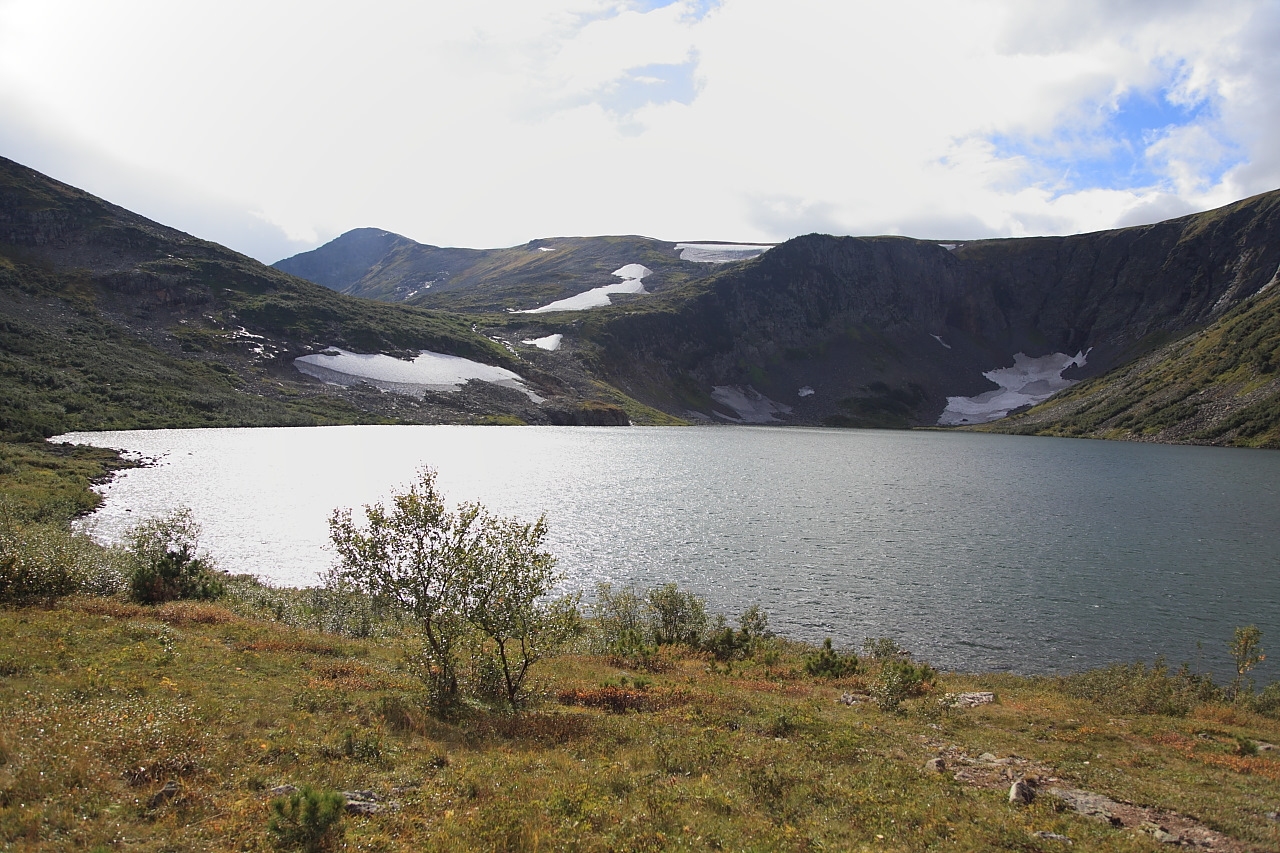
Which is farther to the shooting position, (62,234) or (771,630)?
(62,234)

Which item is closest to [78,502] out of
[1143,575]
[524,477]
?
[524,477]

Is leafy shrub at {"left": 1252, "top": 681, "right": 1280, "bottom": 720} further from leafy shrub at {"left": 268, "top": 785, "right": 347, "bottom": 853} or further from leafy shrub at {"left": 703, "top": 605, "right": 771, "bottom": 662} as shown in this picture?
leafy shrub at {"left": 268, "top": 785, "right": 347, "bottom": 853}

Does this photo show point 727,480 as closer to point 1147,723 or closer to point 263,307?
point 1147,723

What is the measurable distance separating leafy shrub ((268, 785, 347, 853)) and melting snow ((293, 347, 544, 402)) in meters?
167

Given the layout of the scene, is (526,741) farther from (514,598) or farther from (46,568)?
(46,568)

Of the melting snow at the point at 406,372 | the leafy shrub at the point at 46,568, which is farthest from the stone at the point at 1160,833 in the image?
the melting snow at the point at 406,372

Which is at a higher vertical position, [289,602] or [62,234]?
[62,234]

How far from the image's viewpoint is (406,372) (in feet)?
589

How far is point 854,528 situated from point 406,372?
147909 mm

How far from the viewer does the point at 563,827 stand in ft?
37.8

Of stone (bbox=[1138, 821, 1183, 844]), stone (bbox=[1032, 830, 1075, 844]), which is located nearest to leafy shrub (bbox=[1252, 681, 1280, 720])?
stone (bbox=[1138, 821, 1183, 844])

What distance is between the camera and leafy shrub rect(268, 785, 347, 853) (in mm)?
10031

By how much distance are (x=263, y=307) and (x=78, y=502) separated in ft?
491

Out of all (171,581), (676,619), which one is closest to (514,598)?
(676,619)
